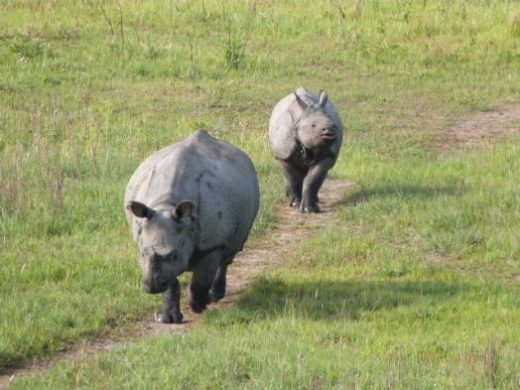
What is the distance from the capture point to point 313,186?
12828mm

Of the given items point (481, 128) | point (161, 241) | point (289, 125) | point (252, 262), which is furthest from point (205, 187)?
point (481, 128)

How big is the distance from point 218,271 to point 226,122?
277 inches

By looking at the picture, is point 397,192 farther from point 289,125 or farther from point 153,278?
point 153,278

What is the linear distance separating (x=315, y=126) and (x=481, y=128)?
4554mm

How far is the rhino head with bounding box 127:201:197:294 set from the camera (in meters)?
8.82

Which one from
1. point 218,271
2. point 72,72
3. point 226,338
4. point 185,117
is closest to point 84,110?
point 185,117

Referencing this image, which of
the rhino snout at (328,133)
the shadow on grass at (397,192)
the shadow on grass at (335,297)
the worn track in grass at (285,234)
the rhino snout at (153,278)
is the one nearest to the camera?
the worn track in grass at (285,234)

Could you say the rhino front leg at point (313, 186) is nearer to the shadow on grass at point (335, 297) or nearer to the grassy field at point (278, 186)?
the grassy field at point (278, 186)

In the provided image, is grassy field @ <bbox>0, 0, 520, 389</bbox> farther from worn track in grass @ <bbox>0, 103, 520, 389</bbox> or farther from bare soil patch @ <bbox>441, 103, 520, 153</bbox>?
bare soil patch @ <bbox>441, 103, 520, 153</bbox>

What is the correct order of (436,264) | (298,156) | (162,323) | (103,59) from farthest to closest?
(103,59) < (298,156) < (436,264) < (162,323)

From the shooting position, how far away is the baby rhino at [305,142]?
1286 cm

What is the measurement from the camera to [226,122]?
55.1 feet

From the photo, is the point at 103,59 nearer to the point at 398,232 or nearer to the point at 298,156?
the point at 298,156

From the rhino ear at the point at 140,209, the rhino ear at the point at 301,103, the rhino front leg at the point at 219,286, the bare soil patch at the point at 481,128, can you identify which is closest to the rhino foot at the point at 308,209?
the rhino ear at the point at 301,103
